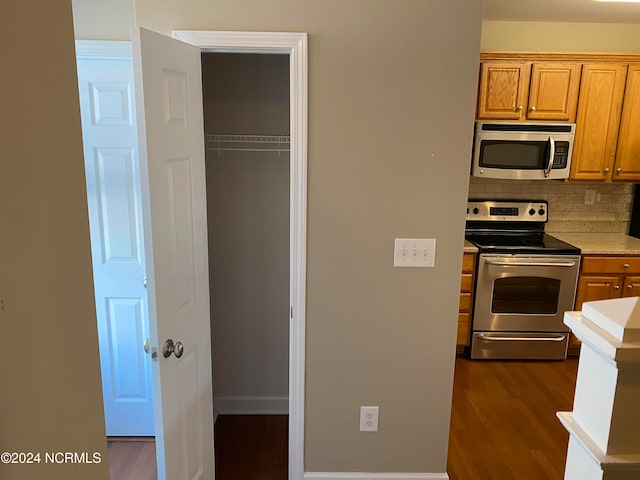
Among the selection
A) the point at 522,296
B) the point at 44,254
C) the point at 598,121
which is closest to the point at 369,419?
the point at 44,254

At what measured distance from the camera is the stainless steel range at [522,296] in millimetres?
3553

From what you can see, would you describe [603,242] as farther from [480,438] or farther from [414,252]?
[414,252]

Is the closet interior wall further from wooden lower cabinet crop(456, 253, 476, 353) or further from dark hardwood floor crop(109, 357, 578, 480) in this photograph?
wooden lower cabinet crop(456, 253, 476, 353)

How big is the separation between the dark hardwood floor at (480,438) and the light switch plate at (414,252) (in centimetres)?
122

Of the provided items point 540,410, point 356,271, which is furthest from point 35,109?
point 540,410

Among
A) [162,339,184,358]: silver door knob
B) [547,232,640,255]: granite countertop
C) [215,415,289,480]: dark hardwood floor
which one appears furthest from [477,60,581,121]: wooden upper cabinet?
[162,339,184,358]: silver door knob

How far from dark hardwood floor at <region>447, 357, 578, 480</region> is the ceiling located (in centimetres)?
265

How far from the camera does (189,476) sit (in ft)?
6.40

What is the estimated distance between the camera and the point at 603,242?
378 centimetres

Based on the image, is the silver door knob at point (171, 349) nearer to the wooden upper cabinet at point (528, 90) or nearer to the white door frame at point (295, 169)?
the white door frame at point (295, 169)

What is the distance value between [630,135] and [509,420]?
2.42 m

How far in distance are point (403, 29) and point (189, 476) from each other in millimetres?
2041

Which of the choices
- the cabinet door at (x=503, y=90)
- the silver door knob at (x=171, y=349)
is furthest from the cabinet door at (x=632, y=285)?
the silver door knob at (x=171, y=349)

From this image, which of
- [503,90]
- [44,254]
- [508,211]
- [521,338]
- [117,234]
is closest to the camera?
[44,254]
